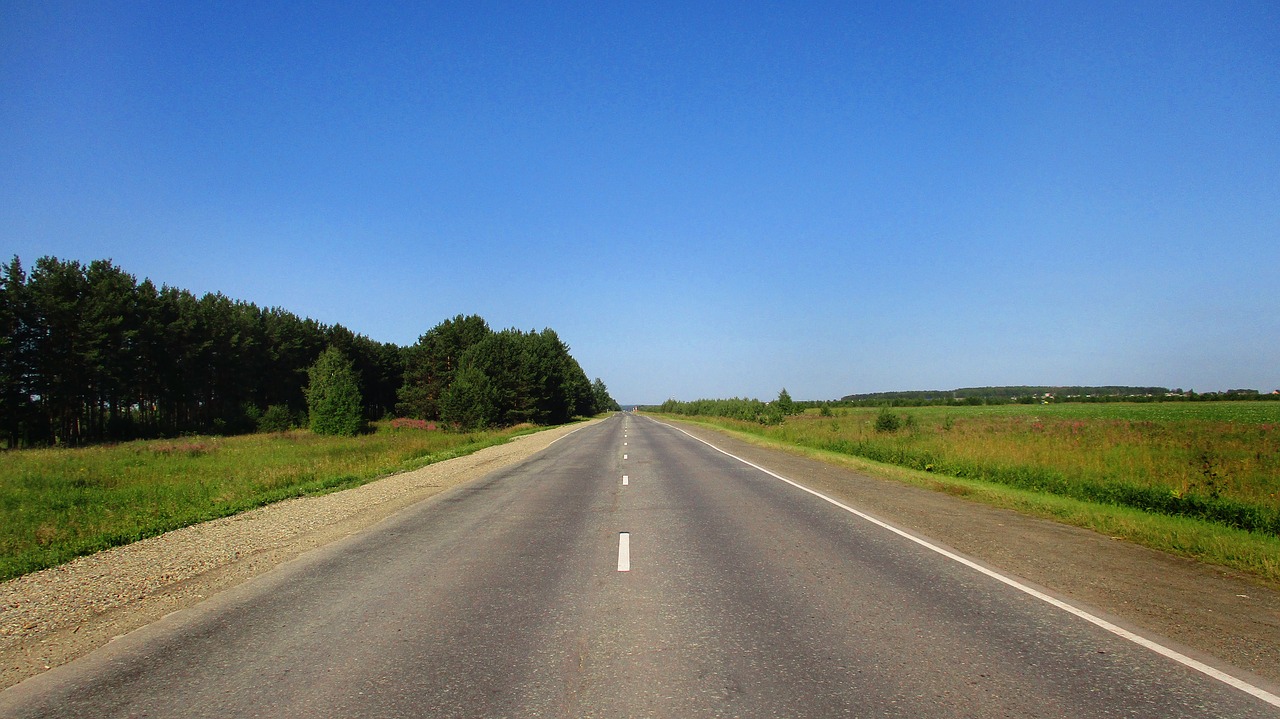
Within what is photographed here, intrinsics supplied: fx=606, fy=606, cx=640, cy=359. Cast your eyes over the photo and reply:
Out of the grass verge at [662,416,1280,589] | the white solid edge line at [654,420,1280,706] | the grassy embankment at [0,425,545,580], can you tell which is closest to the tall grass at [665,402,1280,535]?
the grass verge at [662,416,1280,589]

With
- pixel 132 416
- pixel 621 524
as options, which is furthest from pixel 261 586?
pixel 132 416

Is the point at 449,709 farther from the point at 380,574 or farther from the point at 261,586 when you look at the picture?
the point at 261,586

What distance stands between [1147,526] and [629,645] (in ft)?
31.7

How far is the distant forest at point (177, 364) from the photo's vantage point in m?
40.4

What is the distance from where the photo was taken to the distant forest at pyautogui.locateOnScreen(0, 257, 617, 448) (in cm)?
4038

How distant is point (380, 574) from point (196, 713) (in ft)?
11.1

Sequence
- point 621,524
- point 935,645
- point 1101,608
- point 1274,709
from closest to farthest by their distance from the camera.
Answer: point 1274,709
point 935,645
point 1101,608
point 621,524

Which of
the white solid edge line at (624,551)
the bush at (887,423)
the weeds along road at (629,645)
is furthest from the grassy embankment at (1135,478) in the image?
the white solid edge line at (624,551)

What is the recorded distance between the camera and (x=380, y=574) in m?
7.17

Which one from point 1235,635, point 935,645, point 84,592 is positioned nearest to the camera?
point 935,645

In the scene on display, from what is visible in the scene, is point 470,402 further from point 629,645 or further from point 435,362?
point 629,645

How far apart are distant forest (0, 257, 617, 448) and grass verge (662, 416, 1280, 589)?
41.7 m

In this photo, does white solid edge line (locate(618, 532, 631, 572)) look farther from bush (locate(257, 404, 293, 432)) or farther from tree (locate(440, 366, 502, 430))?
bush (locate(257, 404, 293, 432))

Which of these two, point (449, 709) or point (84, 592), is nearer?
point (449, 709)
